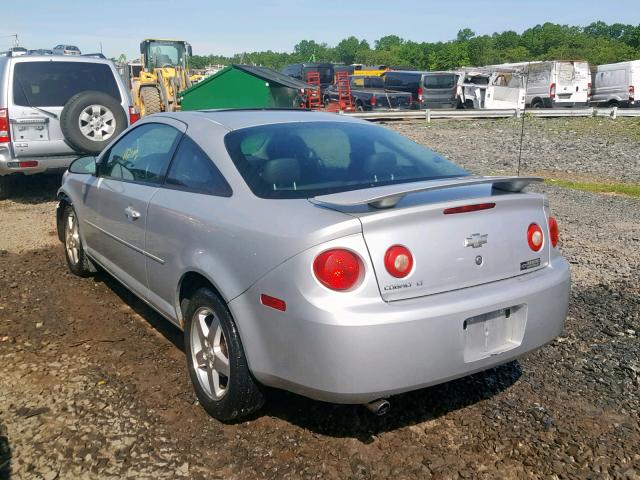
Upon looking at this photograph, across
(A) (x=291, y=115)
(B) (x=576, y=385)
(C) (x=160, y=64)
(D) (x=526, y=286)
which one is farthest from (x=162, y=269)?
(C) (x=160, y=64)

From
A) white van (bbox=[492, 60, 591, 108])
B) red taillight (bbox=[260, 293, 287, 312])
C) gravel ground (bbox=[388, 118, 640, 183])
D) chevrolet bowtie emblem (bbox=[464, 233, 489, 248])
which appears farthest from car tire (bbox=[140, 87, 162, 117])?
white van (bbox=[492, 60, 591, 108])

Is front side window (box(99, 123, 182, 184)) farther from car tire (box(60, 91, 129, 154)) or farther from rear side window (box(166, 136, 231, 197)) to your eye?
car tire (box(60, 91, 129, 154))

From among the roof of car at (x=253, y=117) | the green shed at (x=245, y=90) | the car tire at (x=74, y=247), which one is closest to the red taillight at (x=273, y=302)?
the roof of car at (x=253, y=117)

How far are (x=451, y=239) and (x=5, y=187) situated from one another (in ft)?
27.7

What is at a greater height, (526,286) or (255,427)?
(526,286)

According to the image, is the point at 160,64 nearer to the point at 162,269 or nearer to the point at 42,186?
the point at 42,186

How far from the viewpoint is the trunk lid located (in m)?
2.79

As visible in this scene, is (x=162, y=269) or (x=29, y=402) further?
(x=162, y=269)

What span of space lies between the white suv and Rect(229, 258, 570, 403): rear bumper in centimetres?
604

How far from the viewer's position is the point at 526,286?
10.2 ft

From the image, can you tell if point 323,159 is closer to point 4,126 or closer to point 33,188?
point 4,126

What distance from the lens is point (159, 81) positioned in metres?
17.8

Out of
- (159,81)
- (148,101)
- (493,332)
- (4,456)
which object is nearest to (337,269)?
(493,332)

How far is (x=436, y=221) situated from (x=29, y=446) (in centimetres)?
222
